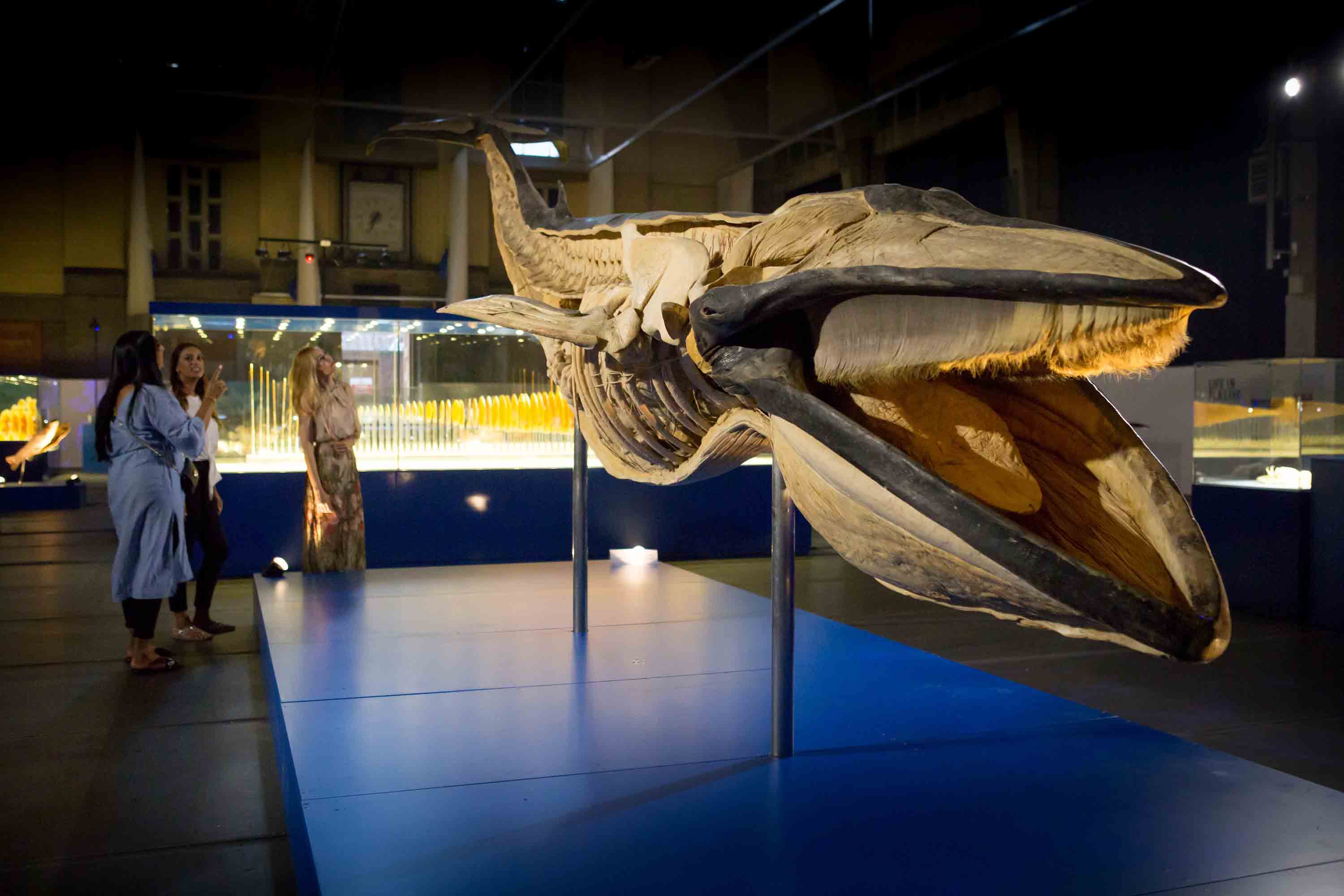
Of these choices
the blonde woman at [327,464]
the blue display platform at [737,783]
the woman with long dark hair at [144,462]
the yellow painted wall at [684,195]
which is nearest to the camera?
the blue display platform at [737,783]

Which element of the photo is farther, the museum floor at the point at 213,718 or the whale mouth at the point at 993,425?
the museum floor at the point at 213,718

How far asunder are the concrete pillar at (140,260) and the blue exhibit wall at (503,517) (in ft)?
39.7

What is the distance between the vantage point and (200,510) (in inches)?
226

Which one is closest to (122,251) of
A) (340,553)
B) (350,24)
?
(350,24)

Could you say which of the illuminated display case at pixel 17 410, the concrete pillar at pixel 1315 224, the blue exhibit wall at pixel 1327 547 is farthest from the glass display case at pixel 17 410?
the concrete pillar at pixel 1315 224

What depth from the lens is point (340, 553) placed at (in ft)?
21.1

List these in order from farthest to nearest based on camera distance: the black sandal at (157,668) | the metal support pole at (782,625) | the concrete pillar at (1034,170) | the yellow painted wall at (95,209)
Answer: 1. the yellow painted wall at (95,209)
2. the concrete pillar at (1034,170)
3. the black sandal at (157,668)
4. the metal support pole at (782,625)

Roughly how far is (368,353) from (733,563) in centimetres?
362

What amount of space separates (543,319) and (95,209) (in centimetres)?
1995

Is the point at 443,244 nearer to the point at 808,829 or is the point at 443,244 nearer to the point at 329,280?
the point at 329,280

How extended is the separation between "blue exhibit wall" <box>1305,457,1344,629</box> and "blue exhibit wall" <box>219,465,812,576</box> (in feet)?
13.4

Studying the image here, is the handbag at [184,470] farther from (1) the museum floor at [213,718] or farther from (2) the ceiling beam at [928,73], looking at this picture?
(2) the ceiling beam at [928,73]

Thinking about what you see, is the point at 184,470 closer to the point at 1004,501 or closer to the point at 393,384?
the point at 393,384

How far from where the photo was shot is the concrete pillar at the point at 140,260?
18547mm
